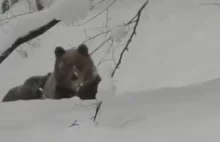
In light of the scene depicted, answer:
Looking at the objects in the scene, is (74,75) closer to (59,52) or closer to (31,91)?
(59,52)

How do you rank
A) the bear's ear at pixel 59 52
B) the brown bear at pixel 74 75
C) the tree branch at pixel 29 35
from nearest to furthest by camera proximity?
the tree branch at pixel 29 35
the brown bear at pixel 74 75
the bear's ear at pixel 59 52

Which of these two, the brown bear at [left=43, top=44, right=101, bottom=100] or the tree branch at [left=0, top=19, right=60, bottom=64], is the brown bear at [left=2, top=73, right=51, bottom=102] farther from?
the tree branch at [left=0, top=19, right=60, bottom=64]

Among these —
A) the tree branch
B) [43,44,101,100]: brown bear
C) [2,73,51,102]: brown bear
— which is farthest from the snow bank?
[2,73,51,102]: brown bear

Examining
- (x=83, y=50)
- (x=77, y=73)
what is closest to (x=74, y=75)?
(x=77, y=73)

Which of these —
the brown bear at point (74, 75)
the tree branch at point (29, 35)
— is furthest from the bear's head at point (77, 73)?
the tree branch at point (29, 35)

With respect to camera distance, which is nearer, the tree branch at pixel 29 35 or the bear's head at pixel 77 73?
the tree branch at pixel 29 35

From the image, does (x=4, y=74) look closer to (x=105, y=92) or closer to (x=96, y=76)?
(x=96, y=76)

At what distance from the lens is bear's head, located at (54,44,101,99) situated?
7.03 metres

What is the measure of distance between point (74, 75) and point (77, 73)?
0.05m

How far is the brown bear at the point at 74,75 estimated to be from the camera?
7027 millimetres

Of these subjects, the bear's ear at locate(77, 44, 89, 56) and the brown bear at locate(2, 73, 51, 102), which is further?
the brown bear at locate(2, 73, 51, 102)

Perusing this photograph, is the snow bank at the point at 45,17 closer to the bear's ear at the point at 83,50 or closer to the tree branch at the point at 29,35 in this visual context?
the tree branch at the point at 29,35

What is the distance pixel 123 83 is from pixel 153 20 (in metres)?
4.32

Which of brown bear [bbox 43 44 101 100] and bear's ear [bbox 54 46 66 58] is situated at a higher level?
bear's ear [bbox 54 46 66 58]
